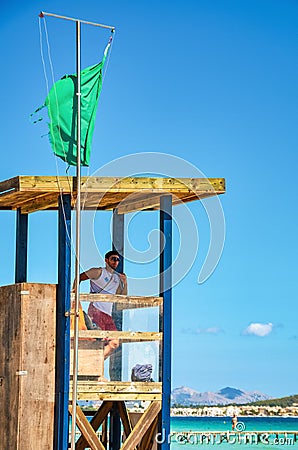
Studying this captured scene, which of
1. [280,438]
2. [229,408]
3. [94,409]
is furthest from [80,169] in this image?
[229,408]

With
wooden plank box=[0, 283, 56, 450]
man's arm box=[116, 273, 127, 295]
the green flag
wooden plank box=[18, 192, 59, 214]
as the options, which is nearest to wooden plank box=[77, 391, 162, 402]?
wooden plank box=[0, 283, 56, 450]

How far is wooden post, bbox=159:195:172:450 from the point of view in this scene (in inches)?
564

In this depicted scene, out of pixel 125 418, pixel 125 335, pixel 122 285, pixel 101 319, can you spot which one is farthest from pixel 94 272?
pixel 125 418

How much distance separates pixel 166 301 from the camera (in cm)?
1452

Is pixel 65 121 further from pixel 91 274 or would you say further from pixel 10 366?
pixel 10 366

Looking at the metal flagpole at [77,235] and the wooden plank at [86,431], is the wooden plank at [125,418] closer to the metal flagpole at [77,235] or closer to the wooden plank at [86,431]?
the wooden plank at [86,431]

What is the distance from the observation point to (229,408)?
266 ft

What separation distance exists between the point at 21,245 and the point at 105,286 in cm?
148

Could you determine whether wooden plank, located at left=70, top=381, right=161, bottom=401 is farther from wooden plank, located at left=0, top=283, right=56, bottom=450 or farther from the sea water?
the sea water

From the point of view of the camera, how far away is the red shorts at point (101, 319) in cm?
1424

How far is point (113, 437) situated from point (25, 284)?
3.03 m

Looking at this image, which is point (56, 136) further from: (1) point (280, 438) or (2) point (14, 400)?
(1) point (280, 438)

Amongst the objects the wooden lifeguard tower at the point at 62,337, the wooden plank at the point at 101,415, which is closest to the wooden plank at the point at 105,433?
the wooden plank at the point at 101,415

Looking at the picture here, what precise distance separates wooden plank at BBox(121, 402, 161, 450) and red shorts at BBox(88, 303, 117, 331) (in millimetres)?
1078
